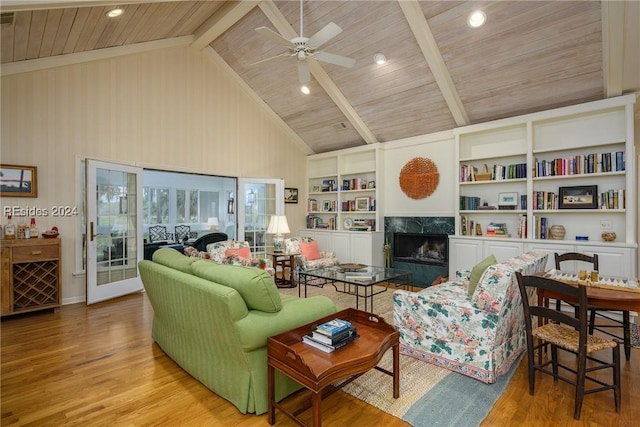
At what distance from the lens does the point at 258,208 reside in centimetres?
691

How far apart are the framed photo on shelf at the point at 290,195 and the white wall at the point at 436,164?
2.19 meters

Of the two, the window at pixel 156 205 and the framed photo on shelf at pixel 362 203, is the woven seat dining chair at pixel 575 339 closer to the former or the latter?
the framed photo on shelf at pixel 362 203

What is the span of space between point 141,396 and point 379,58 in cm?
483

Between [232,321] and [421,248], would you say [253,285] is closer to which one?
[232,321]

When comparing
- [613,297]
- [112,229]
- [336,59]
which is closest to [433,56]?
[336,59]

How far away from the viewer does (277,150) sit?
726 centimetres

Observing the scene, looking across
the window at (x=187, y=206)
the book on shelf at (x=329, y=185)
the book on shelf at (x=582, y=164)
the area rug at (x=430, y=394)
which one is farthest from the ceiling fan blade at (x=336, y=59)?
the window at (x=187, y=206)

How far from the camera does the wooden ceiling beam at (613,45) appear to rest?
129 inches

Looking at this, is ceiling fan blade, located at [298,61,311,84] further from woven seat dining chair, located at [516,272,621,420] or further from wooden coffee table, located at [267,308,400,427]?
woven seat dining chair, located at [516,272,621,420]

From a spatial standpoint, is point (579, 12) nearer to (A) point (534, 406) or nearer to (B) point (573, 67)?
(B) point (573, 67)

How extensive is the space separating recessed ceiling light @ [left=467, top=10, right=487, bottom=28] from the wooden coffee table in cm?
359

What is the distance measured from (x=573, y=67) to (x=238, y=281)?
4711 mm

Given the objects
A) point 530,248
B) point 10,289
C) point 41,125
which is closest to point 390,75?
point 530,248

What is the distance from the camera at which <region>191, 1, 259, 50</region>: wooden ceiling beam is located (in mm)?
4738
